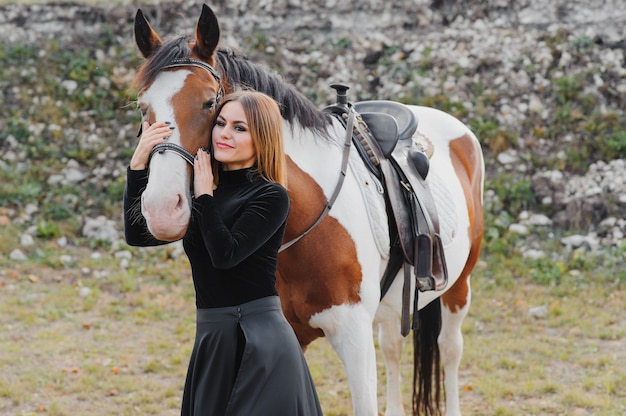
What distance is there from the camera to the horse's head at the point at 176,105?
2080mm

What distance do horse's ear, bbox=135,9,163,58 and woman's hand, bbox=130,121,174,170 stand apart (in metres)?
0.39

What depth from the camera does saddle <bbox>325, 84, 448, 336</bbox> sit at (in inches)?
124

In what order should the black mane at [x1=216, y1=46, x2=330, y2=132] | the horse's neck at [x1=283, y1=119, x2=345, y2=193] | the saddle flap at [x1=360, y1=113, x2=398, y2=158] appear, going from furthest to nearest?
the saddle flap at [x1=360, y1=113, x2=398, y2=158]
the horse's neck at [x1=283, y1=119, x2=345, y2=193]
the black mane at [x1=216, y1=46, x2=330, y2=132]

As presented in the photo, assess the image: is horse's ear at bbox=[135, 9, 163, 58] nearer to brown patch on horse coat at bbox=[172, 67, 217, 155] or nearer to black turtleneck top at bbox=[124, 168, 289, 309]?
brown patch on horse coat at bbox=[172, 67, 217, 155]

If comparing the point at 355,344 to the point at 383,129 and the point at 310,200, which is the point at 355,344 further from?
the point at 383,129

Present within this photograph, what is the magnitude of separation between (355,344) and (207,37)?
49.9 inches

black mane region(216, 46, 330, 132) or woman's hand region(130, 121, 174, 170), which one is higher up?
black mane region(216, 46, 330, 132)

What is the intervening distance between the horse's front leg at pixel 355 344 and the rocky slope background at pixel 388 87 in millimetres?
4524

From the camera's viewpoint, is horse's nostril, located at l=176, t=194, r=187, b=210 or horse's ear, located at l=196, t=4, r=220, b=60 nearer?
horse's nostril, located at l=176, t=194, r=187, b=210

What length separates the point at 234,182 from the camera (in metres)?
2.28

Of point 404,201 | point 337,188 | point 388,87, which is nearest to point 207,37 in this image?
point 337,188

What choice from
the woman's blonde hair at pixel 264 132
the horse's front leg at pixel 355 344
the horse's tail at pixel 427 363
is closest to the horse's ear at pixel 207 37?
the woman's blonde hair at pixel 264 132

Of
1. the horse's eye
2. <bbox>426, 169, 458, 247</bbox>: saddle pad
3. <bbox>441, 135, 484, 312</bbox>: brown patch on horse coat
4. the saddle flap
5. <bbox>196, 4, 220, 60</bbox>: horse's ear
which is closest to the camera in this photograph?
the horse's eye

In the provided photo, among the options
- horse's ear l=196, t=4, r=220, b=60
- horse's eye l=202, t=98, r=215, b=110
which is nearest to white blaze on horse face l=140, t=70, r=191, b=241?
horse's eye l=202, t=98, r=215, b=110
